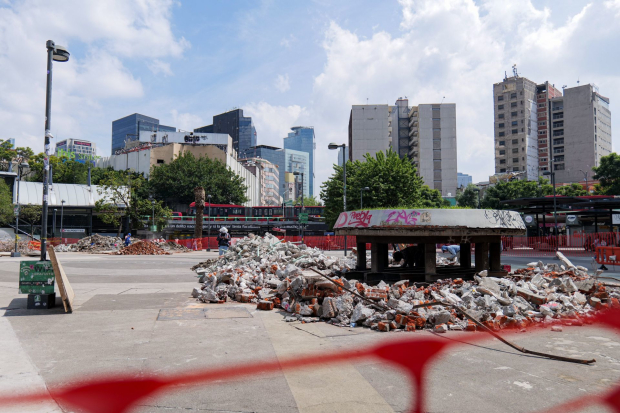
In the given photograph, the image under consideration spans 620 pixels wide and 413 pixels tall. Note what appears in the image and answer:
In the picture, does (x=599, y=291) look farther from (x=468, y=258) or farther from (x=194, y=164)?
(x=194, y=164)

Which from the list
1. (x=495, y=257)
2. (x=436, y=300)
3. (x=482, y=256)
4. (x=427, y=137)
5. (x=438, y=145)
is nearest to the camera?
(x=436, y=300)

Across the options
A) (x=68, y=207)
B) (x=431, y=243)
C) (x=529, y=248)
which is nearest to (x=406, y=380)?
(x=431, y=243)

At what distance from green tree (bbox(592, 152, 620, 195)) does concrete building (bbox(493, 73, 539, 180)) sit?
4304 centimetres

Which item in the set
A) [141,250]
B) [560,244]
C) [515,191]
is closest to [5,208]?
[141,250]

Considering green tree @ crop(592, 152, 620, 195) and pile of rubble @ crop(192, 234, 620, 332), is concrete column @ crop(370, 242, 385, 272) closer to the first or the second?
pile of rubble @ crop(192, 234, 620, 332)

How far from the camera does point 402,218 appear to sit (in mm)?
9219

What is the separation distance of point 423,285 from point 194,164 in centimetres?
6756

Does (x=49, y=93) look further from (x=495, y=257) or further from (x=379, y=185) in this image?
(x=379, y=185)

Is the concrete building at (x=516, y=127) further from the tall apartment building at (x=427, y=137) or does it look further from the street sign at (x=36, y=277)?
the street sign at (x=36, y=277)

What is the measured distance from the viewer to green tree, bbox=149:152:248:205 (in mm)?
69125

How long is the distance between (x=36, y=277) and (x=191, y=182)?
63.2 meters

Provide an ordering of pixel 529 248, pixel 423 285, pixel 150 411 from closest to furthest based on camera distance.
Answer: pixel 150 411 < pixel 423 285 < pixel 529 248

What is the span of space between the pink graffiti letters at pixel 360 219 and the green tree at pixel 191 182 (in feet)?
200

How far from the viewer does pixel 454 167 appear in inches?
3652
